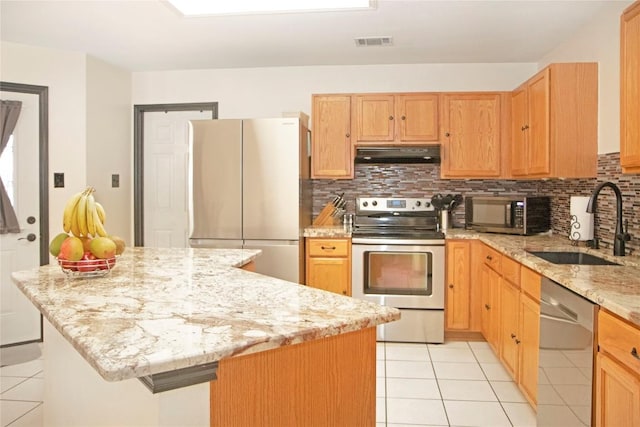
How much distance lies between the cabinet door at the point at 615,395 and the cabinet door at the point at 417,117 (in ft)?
8.49

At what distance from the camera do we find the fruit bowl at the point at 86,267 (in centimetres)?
179

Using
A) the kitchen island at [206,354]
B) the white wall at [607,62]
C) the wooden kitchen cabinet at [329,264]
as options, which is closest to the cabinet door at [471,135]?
the white wall at [607,62]

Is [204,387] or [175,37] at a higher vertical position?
[175,37]

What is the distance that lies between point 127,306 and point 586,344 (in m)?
1.69

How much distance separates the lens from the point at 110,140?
168 inches

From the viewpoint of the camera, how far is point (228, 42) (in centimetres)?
368

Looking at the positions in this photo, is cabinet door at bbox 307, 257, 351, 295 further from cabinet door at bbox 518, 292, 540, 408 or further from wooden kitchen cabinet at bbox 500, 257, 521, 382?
cabinet door at bbox 518, 292, 540, 408

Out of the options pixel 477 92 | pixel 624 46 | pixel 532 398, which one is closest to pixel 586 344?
pixel 532 398

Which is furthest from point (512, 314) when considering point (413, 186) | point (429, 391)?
point (413, 186)

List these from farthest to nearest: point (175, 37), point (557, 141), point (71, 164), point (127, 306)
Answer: point (71, 164)
point (175, 37)
point (557, 141)
point (127, 306)

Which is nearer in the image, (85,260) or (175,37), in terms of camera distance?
(85,260)

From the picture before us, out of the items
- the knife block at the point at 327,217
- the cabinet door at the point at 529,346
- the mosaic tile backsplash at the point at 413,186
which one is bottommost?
the cabinet door at the point at 529,346

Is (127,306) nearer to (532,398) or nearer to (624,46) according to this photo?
(532,398)

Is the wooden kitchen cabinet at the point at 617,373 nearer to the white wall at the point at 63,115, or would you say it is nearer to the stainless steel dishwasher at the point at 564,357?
the stainless steel dishwasher at the point at 564,357
